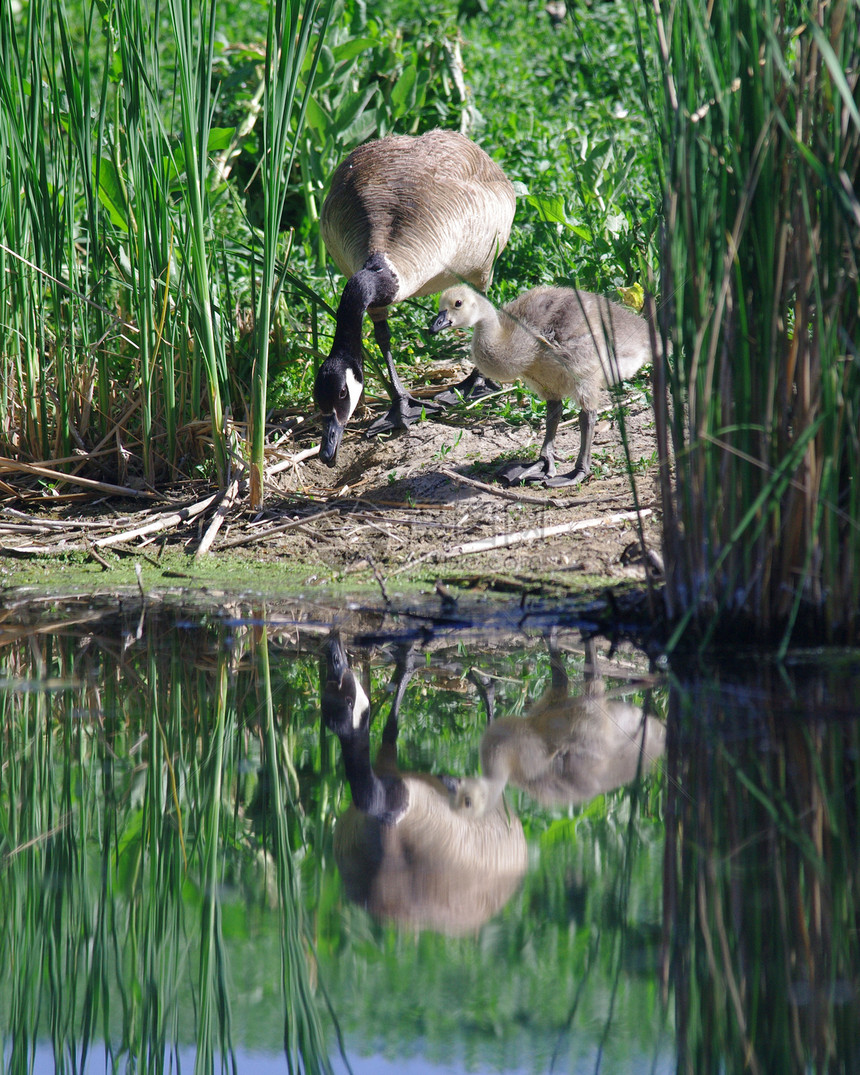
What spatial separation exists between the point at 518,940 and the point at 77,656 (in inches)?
74.0

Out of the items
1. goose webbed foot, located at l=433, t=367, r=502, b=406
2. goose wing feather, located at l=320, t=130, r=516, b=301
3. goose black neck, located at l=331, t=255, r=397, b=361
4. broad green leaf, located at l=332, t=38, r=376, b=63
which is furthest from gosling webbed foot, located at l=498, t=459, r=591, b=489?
broad green leaf, located at l=332, t=38, r=376, b=63

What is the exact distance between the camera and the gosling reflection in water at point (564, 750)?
216 centimetres

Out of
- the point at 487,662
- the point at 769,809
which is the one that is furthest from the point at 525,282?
the point at 769,809

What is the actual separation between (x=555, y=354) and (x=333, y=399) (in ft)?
3.75

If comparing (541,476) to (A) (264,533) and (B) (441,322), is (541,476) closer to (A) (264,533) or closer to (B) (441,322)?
(B) (441,322)

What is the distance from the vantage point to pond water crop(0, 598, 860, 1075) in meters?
1.50

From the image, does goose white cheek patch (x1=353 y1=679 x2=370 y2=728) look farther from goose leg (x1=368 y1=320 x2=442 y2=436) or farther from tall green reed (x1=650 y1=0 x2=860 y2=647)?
goose leg (x1=368 y1=320 x2=442 y2=436)

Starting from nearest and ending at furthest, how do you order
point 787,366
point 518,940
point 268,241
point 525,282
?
point 518,940 < point 787,366 < point 268,241 < point 525,282

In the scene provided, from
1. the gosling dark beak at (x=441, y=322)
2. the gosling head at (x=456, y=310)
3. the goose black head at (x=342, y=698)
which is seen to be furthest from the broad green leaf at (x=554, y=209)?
the goose black head at (x=342, y=698)

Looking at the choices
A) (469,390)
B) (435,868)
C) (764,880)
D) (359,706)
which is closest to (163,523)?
(469,390)

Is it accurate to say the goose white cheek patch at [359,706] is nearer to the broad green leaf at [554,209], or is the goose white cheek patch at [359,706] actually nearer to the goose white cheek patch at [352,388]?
the goose white cheek patch at [352,388]

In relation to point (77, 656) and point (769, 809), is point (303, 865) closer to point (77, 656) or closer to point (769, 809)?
point (769, 809)

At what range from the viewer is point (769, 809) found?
76.2 inches

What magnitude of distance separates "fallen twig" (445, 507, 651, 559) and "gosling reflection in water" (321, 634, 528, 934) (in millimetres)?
1792
